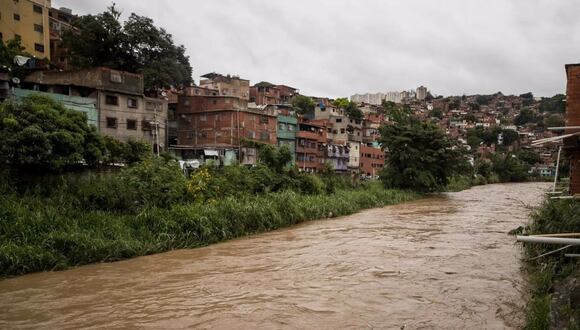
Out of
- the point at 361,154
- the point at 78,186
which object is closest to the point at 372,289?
the point at 78,186

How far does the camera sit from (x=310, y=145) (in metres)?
48.2

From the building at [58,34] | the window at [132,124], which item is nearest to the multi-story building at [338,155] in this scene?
the window at [132,124]

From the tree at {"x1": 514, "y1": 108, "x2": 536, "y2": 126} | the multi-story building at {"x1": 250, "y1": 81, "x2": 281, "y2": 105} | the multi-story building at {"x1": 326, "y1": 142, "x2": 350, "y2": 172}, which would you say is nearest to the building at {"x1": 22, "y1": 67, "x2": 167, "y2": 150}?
the multi-story building at {"x1": 326, "y1": 142, "x2": 350, "y2": 172}

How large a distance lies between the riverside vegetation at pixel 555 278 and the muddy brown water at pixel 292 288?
40 centimetres

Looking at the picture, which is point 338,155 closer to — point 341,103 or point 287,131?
point 287,131

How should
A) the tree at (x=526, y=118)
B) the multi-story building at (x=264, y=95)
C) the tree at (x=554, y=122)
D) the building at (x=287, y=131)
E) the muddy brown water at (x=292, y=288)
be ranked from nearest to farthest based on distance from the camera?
the muddy brown water at (x=292, y=288)
the building at (x=287, y=131)
the multi-story building at (x=264, y=95)
the tree at (x=554, y=122)
the tree at (x=526, y=118)

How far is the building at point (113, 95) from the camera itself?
29688mm

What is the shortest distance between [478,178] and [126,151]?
49.2 m

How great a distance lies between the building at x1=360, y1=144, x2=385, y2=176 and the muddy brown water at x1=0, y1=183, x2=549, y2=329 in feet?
138

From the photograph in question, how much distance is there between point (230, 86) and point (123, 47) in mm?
22644

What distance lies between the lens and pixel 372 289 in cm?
809

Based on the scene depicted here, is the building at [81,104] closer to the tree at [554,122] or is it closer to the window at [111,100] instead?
the window at [111,100]

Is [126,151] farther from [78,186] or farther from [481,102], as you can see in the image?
[481,102]

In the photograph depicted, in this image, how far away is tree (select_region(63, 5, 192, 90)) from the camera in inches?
1393
